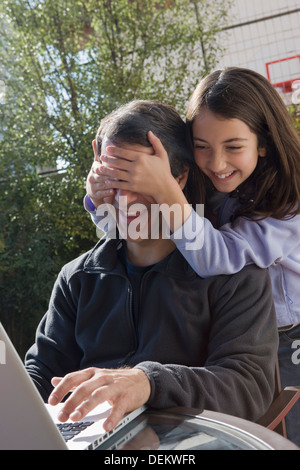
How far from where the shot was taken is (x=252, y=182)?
1.57 meters

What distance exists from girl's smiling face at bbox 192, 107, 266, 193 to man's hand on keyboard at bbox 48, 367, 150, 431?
0.68m

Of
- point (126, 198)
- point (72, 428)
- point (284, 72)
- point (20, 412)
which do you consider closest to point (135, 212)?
point (126, 198)

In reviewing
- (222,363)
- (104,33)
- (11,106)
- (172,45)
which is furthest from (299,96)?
(222,363)

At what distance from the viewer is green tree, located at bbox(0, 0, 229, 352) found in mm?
3879

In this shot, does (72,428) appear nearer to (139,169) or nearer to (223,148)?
(139,169)

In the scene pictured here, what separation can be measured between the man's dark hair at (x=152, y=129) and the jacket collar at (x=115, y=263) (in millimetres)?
207

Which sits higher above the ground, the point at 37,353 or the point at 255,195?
the point at 255,195

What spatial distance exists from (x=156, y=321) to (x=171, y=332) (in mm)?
43

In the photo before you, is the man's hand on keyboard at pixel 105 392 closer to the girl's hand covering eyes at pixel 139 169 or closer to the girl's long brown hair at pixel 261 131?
the girl's hand covering eyes at pixel 139 169

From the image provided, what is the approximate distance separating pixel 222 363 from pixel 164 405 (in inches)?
7.4

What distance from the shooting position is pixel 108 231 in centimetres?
146

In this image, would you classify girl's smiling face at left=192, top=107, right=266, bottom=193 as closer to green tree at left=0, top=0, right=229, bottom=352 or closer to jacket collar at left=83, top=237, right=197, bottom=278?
jacket collar at left=83, top=237, right=197, bottom=278

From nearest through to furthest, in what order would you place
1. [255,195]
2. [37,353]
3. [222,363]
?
[222,363], [37,353], [255,195]

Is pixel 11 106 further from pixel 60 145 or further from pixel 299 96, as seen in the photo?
pixel 299 96
